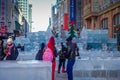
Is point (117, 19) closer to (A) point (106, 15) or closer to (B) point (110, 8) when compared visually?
(B) point (110, 8)

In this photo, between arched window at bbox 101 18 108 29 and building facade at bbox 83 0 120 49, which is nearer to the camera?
building facade at bbox 83 0 120 49

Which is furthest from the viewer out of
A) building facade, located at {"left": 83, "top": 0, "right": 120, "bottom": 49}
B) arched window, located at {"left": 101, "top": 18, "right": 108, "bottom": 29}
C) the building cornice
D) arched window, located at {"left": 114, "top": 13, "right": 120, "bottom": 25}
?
arched window, located at {"left": 101, "top": 18, "right": 108, "bottom": 29}

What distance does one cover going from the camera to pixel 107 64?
1287 centimetres

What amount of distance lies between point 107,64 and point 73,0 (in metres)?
45.7

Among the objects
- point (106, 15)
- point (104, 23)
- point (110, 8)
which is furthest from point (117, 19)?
point (104, 23)

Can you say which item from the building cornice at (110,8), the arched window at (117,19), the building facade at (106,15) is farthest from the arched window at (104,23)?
the arched window at (117,19)

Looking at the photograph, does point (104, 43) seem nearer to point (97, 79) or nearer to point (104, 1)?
point (104, 1)

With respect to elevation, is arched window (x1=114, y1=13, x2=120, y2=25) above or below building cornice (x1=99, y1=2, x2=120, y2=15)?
below

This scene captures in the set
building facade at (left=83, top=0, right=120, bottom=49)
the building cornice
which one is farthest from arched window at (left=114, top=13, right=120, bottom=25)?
the building cornice

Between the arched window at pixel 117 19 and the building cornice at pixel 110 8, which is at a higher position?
the building cornice at pixel 110 8

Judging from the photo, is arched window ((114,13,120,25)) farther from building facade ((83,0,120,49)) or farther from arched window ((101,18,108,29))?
arched window ((101,18,108,29))

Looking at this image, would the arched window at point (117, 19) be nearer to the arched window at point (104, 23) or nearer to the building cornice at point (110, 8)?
the building cornice at point (110, 8)

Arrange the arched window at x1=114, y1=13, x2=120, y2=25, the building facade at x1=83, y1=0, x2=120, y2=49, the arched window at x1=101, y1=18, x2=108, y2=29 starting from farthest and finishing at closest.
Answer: the arched window at x1=101, y1=18, x2=108, y2=29 → the arched window at x1=114, y1=13, x2=120, y2=25 → the building facade at x1=83, y1=0, x2=120, y2=49

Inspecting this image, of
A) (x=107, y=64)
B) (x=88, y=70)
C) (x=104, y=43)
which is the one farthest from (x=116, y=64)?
(x=104, y=43)
